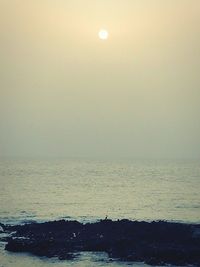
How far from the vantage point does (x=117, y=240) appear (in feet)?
134

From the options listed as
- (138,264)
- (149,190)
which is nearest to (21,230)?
(138,264)

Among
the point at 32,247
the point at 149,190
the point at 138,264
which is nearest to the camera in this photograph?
the point at 138,264

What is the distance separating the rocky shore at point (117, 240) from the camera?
1479 inches

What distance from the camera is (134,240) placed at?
4112 centimetres

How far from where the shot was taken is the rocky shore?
37.6 meters

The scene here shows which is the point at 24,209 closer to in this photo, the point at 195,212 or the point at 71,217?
the point at 71,217

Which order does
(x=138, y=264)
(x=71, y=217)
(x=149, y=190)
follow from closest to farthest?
(x=138, y=264) < (x=71, y=217) < (x=149, y=190)

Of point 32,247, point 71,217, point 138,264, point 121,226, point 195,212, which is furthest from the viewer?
point 195,212

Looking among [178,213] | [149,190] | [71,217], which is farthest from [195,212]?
[149,190]

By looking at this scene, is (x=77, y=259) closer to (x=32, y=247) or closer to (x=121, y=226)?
(x=32, y=247)

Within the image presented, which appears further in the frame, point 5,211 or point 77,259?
point 5,211

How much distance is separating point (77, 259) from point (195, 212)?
3396cm

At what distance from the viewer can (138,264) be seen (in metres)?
36.0

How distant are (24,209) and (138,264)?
122 ft
